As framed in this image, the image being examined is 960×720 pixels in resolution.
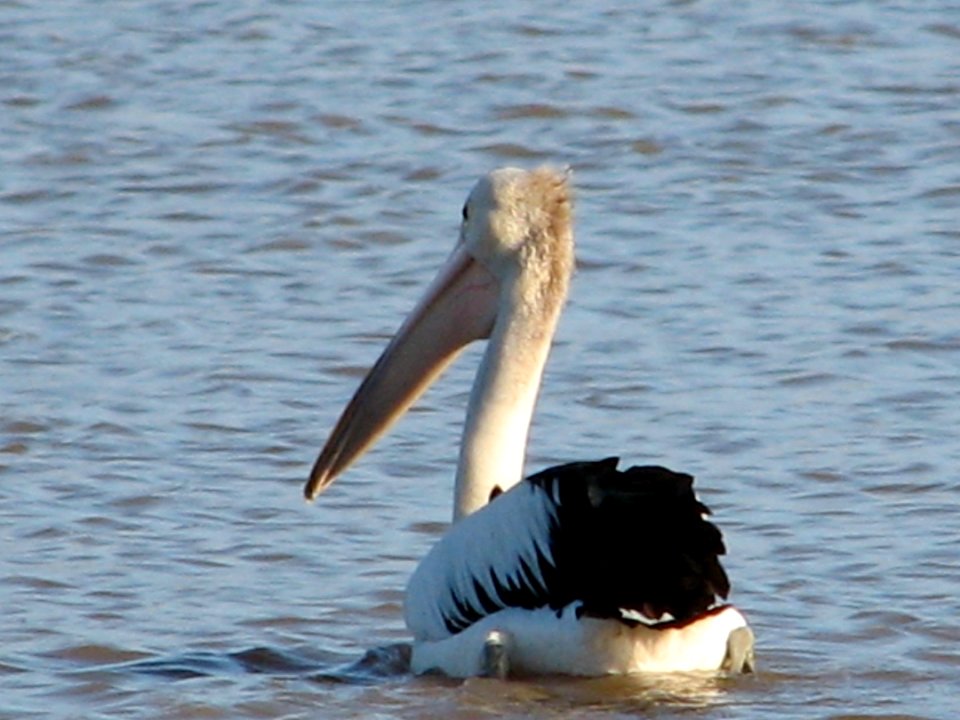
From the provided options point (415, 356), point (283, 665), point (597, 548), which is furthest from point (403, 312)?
point (597, 548)

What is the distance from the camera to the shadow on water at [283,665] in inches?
235

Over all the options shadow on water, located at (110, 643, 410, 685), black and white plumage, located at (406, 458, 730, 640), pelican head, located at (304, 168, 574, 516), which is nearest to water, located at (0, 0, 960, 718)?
shadow on water, located at (110, 643, 410, 685)

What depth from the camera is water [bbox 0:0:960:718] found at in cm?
618

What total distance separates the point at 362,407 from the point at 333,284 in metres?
2.60

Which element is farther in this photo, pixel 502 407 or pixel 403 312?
pixel 403 312

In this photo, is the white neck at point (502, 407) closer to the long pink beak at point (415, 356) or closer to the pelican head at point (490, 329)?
the pelican head at point (490, 329)

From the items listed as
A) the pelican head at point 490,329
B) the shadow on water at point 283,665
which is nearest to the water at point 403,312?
the shadow on water at point 283,665

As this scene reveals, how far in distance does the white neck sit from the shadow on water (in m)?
0.37

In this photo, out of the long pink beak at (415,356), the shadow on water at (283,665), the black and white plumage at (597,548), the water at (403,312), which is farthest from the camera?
the long pink beak at (415,356)

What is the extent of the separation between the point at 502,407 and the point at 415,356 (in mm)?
447

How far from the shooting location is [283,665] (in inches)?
239

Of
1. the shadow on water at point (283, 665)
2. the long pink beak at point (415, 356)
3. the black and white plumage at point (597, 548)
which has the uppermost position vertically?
the long pink beak at point (415, 356)

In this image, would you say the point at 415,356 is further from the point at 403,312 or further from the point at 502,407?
the point at 403,312

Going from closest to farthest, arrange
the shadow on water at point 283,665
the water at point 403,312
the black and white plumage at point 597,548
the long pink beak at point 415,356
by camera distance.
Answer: the black and white plumage at point 597,548, the shadow on water at point 283,665, the water at point 403,312, the long pink beak at point 415,356
